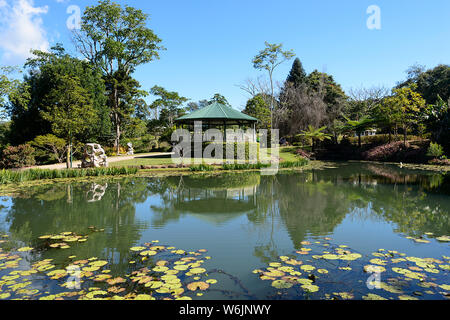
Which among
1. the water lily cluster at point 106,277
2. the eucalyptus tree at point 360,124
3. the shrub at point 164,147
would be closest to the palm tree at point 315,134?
the eucalyptus tree at point 360,124

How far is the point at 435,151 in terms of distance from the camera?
15.4m

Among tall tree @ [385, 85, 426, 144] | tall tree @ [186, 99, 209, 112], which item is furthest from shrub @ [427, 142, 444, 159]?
tall tree @ [186, 99, 209, 112]

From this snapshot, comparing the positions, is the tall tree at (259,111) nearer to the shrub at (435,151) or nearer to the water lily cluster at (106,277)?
the shrub at (435,151)

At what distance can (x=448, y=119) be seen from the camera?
53.2ft

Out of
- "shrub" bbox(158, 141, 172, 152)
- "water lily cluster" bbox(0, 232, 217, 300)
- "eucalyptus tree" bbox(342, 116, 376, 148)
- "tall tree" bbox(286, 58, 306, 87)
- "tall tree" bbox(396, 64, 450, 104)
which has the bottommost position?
"water lily cluster" bbox(0, 232, 217, 300)

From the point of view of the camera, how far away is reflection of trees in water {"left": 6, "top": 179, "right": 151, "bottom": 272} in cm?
422

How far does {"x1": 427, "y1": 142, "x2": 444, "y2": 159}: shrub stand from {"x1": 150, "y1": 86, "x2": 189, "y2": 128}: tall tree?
63.6ft

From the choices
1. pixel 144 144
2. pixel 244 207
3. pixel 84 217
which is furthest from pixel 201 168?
pixel 144 144

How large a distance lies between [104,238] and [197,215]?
6.50 feet

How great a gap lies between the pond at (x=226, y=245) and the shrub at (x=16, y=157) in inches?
277

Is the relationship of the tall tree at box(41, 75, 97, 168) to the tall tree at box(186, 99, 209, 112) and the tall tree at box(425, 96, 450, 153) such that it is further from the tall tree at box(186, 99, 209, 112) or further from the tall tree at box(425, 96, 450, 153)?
the tall tree at box(186, 99, 209, 112)

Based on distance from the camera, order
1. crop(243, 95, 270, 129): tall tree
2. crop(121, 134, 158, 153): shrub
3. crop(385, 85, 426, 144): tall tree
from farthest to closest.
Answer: crop(243, 95, 270, 129): tall tree
crop(121, 134, 158, 153): shrub
crop(385, 85, 426, 144): tall tree
